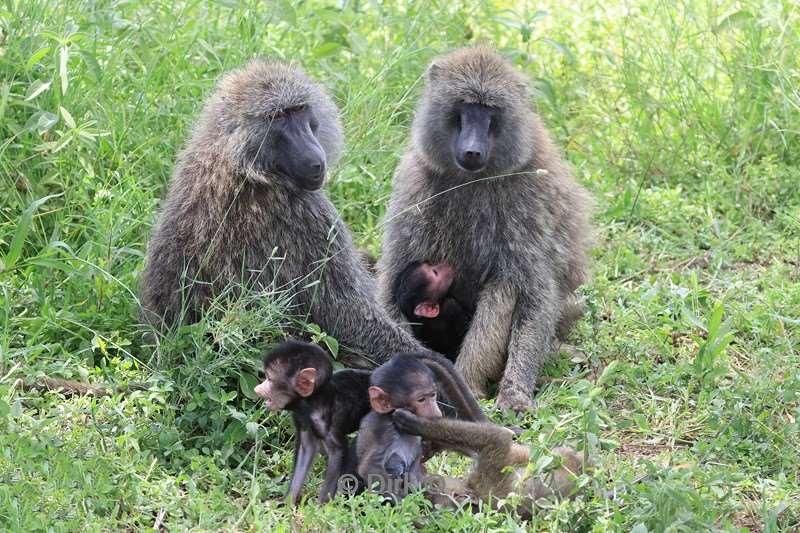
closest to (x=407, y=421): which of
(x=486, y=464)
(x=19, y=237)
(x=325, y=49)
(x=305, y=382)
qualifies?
(x=486, y=464)

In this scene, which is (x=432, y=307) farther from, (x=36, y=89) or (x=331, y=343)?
(x=36, y=89)

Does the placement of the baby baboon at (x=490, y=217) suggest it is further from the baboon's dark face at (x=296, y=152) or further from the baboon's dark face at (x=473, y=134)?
the baboon's dark face at (x=296, y=152)

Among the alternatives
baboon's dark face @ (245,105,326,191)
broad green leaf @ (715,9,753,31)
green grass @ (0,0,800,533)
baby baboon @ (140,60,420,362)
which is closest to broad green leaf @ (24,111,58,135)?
green grass @ (0,0,800,533)

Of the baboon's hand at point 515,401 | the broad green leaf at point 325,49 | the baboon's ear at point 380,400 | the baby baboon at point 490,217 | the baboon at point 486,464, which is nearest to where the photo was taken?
the baboon at point 486,464

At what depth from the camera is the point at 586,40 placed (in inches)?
287

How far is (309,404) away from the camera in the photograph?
156 inches

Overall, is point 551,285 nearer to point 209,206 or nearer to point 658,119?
point 209,206

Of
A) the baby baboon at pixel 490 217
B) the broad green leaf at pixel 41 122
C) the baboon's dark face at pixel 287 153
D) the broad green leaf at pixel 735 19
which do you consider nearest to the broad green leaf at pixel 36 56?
the broad green leaf at pixel 41 122

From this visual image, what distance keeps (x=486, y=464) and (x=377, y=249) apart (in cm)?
232

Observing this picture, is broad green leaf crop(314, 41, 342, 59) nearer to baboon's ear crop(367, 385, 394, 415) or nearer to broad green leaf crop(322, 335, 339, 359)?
broad green leaf crop(322, 335, 339, 359)

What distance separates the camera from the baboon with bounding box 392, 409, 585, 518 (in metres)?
3.67

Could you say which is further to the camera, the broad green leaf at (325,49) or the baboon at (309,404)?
the broad green leaf at (325,49)

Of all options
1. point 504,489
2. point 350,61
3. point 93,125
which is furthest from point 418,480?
point 350,61

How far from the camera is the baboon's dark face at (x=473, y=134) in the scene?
496 centimetres
